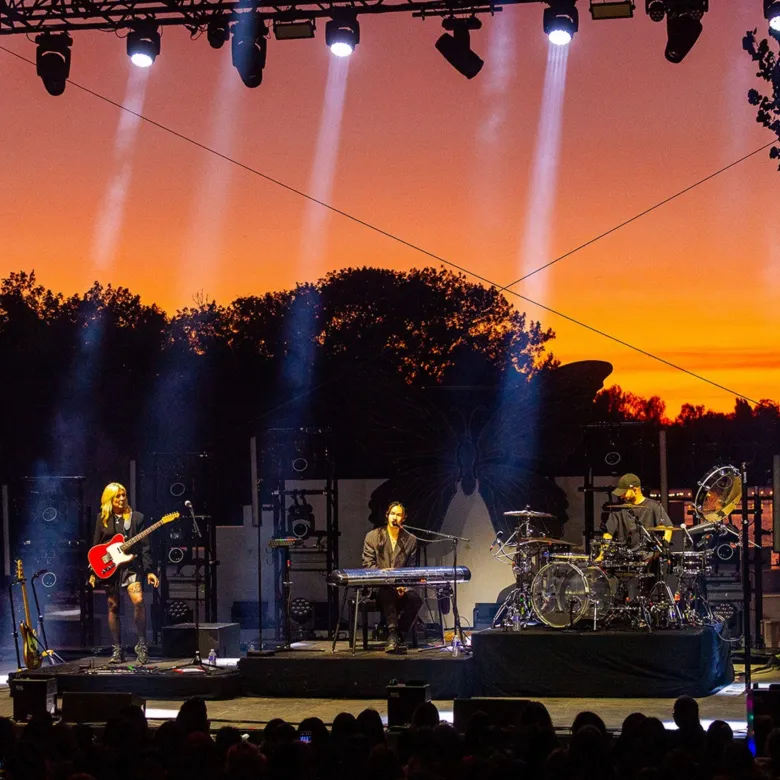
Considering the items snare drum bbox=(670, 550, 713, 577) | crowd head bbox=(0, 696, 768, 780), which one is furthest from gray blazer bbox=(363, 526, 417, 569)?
crowd head bbox=(0, 696, 768, 780)

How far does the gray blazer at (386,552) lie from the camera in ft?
45.1

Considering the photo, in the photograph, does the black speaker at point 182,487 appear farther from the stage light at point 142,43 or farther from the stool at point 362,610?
the stage light at point 142,43

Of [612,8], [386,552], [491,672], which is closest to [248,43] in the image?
[612,8]

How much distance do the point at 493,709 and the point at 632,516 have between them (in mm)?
5793

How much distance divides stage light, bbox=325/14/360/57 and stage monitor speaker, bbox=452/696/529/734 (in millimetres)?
5475

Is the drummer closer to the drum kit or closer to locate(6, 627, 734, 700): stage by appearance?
the drum kit

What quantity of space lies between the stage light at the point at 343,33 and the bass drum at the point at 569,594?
484 centimetres

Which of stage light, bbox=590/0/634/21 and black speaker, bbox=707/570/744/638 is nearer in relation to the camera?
stage light, bbox=590/0/634/21

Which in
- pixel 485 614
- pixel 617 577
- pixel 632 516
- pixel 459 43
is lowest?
pixel 485 614

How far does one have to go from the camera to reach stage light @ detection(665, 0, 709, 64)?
11.0 metres

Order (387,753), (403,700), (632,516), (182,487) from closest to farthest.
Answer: (387,753)
(403,700)
(632,516)
(182,487)

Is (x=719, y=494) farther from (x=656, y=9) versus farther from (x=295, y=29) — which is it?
(x=295, y=29)

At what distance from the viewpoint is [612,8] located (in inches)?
443

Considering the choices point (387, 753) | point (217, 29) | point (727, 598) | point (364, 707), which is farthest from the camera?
point (727, 598)
